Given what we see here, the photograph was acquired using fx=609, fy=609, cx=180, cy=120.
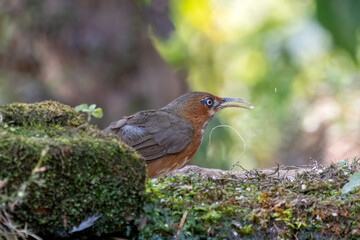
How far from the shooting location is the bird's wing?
19.1 ft

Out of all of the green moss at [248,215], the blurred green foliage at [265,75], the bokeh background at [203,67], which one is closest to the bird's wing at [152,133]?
the bokeh background at [203,67]

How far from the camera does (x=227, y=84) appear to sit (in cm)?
1220

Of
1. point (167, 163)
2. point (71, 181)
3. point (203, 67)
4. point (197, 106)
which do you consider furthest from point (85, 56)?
point (71, 181)

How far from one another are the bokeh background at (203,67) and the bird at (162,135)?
1611 millimetres

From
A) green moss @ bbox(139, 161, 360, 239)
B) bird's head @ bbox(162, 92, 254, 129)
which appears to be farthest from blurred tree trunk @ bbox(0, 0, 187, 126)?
green moss @ bbox(139, 161, 360, 239)

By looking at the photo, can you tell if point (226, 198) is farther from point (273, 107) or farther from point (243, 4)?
point (243, 4)

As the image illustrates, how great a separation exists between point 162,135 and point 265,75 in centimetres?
561

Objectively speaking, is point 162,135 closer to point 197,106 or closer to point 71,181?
point 197,106

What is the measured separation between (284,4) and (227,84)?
6.58ft

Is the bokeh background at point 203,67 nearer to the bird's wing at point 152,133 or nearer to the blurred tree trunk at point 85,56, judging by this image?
the blurred tree trunk at point 85,56

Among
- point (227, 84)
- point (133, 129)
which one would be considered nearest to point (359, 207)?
point (133, 129)

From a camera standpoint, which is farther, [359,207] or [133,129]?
[133,129]

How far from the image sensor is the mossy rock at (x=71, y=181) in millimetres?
2689

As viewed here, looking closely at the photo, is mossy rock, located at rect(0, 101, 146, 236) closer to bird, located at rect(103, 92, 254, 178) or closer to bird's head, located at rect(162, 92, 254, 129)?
bird, located at rect(103, 92, 254, 178)
